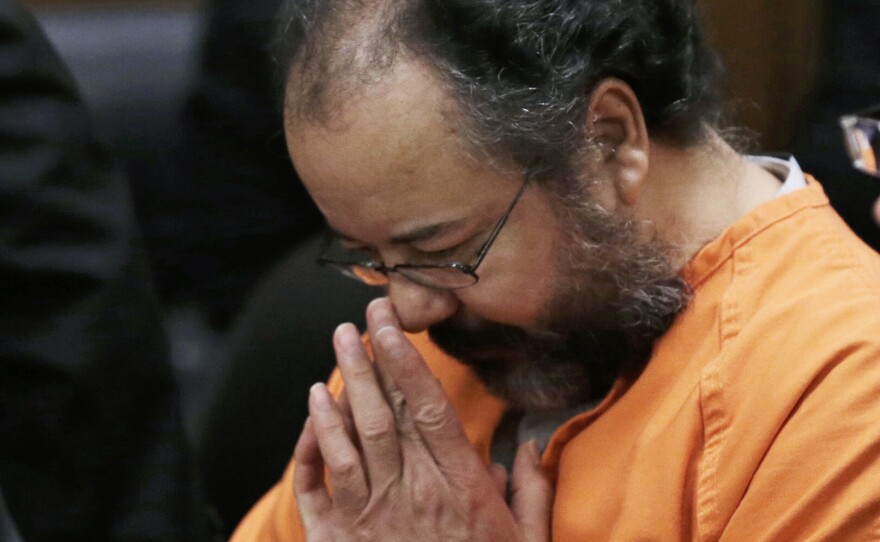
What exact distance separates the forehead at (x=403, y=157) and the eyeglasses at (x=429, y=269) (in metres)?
0.04

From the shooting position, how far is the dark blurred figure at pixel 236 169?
2.37 m

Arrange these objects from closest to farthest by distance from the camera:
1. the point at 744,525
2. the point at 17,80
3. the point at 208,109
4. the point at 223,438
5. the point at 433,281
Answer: the point at 744,525, the point at 433,281, the point at 17,80, the point at 223,438, the point at 208,109

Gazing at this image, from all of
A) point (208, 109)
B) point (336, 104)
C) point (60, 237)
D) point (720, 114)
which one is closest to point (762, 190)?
point (720, 114)

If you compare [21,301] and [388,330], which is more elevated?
[388,330]

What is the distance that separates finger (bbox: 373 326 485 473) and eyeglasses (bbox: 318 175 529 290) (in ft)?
0.21

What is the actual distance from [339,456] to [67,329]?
372 millimetres

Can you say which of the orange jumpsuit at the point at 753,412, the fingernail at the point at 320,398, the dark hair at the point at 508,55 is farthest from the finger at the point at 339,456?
the dark hair at the point at 508,55

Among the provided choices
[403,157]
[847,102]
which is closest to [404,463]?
[403,157]

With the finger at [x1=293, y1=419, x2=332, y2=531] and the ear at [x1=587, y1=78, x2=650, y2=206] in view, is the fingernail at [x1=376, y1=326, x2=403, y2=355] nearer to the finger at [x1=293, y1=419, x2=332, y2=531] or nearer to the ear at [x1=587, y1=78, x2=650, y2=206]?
the finger at [x1=293, y1=419, x2=332, y2=531]

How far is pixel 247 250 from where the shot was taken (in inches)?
100

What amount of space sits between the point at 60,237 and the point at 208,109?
41.3 inches

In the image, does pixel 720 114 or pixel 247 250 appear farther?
pixel 247 250

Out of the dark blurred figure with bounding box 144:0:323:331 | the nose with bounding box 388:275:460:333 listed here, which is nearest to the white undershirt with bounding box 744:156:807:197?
the nose with bounding box 388:275:460:333

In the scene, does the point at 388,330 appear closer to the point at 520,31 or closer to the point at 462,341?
the point at 462,341
